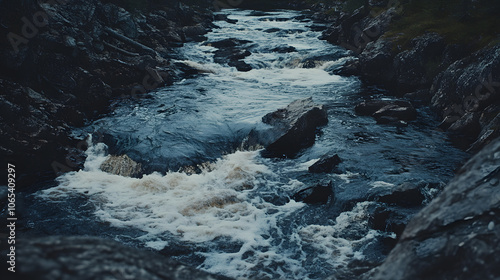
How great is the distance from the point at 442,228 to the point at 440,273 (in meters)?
0.71

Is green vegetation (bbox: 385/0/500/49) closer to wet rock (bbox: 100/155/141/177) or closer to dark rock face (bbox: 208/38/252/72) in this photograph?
dark rock face (bbox: 208/38/252/72)

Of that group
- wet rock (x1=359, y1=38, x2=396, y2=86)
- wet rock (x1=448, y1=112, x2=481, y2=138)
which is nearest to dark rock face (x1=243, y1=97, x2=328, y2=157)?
wet rock (x1=448, y1=112, x2=481, y2=138)

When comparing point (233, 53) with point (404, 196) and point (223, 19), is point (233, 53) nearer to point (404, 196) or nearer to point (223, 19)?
point (223, 19)

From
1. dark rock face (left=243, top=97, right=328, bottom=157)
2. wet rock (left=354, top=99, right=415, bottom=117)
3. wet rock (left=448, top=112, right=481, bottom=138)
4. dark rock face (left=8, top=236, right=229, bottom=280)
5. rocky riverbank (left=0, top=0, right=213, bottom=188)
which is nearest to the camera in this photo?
dark rock face (left=8, top=236, right=229, bottom=280)

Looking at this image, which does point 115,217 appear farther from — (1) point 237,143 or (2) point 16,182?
(1) point 237,143

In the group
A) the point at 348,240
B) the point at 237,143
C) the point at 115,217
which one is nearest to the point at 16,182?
the point at 115,217

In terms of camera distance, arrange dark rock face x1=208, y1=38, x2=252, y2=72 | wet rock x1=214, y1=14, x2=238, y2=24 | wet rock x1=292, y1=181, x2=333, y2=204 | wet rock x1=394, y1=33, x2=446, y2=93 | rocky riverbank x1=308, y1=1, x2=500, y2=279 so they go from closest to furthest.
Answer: rocky riverbank x1=308, y1=1, x2=500, y2=279 < wet rock x1=292, y1=181, x2=333, y2=204 < wet rock x1=394, y1=33, x2=446, y2=93 < dark rock face x1=208, y1=38, x2=252, y2=72 < wet rock x1=214, y1=14, x2=238, y2=24

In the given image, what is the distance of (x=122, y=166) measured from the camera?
1697 cm

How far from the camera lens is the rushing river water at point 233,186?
1126 centimetres

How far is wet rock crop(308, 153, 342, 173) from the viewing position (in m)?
16.0

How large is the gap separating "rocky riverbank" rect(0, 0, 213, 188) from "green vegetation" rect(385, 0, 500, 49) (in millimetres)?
18319

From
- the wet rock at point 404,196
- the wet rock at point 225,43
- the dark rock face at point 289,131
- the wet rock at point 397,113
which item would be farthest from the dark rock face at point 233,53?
the wet rock at point 404,196

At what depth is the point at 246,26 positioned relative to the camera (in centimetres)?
5431

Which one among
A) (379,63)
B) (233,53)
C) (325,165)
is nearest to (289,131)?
(325,165)
